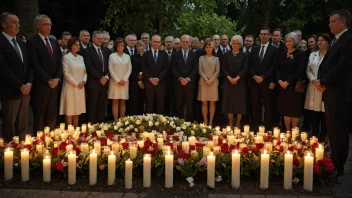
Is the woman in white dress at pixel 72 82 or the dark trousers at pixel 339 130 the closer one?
the dark trousers at pixel 339 130

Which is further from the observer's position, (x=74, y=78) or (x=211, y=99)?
(x=211, y=99)

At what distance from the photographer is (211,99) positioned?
9.06 m

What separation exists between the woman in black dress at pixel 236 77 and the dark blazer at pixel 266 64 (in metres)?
0.18

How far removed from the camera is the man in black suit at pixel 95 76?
8.60 m

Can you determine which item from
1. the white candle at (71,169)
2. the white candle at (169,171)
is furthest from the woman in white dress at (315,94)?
the white candle at (71,169)

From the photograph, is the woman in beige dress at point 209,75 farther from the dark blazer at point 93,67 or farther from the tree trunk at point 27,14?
the tree trunk at point 27,14

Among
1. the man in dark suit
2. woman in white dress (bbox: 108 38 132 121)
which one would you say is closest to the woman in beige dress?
woman in white dress (bbox: 108 38 132 121)

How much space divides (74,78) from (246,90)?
12.8 feet

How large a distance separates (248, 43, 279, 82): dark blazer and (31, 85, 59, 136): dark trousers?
4.24m

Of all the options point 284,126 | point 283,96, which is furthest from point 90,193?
point 284,126

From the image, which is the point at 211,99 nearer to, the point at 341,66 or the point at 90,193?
the point at 341,66

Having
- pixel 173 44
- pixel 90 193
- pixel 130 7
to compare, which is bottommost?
pixel 90 193

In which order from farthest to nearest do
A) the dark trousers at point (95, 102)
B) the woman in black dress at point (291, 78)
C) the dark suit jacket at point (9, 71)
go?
the dark trousers at point (95, 102)
the woman in black dress at point (291, 78)
the dark suit jacket at point (9, 71)

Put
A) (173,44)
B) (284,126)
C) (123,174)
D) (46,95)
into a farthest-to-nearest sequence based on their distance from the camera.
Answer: (173,44), (284,126), (46,95), (123,174)
